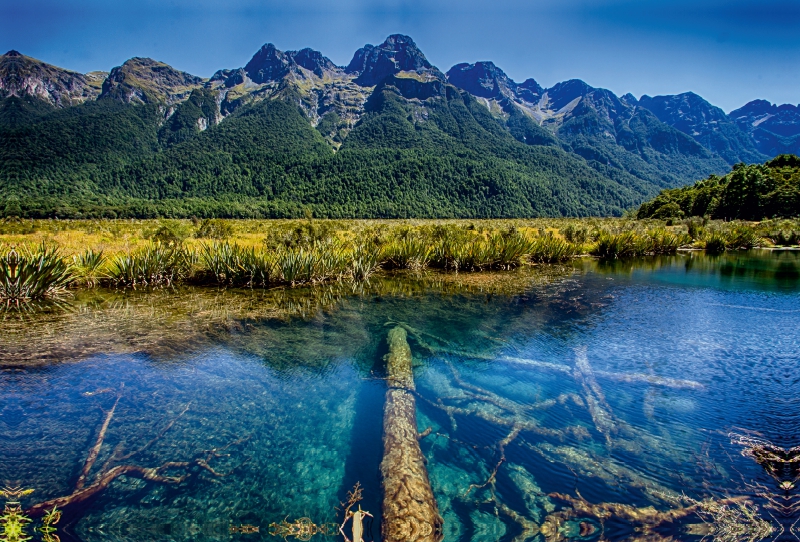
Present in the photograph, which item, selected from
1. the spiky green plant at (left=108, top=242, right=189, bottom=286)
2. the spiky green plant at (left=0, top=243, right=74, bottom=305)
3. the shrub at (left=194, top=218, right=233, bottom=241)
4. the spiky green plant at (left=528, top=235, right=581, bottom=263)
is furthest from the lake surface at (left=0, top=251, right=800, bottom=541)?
the shrub at (left=194, top=218, right=233, bottom=241)

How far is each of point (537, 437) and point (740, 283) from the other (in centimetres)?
1585

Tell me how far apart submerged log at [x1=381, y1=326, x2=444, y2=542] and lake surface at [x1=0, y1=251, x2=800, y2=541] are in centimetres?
15

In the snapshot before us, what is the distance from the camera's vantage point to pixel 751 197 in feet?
142

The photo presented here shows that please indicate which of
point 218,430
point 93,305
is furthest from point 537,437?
point 93,305

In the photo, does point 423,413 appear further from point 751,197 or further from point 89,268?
point 751,197

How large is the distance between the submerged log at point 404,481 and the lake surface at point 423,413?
0.48ft

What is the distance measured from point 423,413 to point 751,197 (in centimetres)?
5312

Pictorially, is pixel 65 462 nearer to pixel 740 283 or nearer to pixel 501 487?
pixel 501 487

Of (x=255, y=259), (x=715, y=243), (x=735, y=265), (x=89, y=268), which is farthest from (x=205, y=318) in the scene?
(x=715, y=243)

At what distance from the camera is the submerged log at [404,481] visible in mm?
3697

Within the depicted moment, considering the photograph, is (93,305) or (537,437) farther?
(93,305)

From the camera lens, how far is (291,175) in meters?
159

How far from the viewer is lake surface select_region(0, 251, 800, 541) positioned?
4066 mm

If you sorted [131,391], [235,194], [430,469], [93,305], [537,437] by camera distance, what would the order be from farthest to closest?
[235,194] < [93,305] < [131,391] < [537,437] < [430,469]
